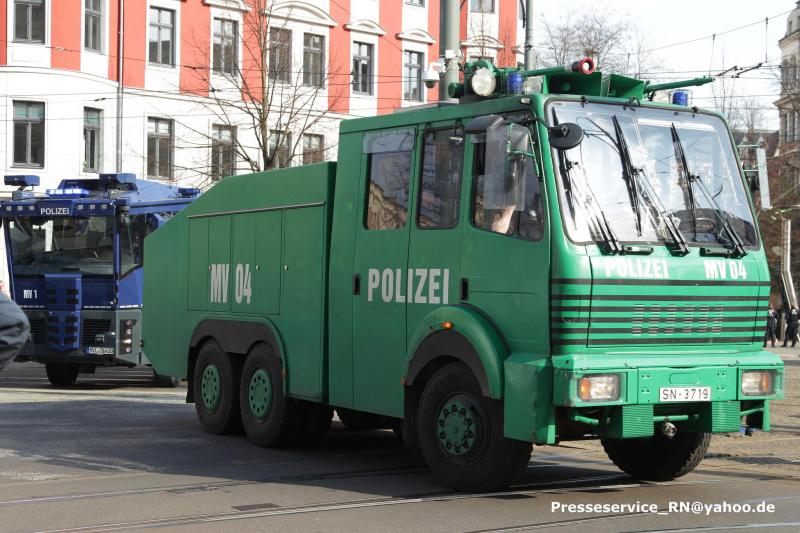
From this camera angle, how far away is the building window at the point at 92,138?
35.8m

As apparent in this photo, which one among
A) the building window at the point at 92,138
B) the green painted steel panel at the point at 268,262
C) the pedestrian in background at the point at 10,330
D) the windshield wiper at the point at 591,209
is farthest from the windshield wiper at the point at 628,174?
the building window at the point at 92,138

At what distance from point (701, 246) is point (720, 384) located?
1022 millimetres

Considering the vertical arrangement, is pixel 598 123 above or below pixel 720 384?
above

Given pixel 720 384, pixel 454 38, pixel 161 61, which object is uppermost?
pixel 161 61

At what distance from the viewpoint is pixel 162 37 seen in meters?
38.0

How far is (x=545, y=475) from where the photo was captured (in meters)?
10.5

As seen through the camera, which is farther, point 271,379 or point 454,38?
point 454,38

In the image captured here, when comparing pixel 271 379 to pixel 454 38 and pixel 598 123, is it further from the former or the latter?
pixel 454 38

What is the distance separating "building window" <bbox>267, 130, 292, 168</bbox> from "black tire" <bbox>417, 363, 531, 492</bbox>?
800 inches

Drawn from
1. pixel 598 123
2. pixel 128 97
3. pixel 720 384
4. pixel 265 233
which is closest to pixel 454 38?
pixel 265 233

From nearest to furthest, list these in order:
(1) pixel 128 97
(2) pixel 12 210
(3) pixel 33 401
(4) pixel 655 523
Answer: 1. (4) pixel 655 523
2. (3) pixel 33 401
3. (2) pixel 12 210
4. (1) pixel 128 97

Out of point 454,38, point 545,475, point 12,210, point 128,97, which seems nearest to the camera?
point 545,475

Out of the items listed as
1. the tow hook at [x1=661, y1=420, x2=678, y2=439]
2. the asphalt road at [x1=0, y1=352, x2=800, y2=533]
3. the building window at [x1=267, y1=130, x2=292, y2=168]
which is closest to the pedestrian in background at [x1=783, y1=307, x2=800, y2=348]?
the building window at [x1=267, y1=130, x2=292, y2=168]

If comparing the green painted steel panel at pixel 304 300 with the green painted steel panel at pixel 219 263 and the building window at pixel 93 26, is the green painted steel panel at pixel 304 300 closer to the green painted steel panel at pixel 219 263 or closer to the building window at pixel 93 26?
the green painted steel panel at pixel 219 263
